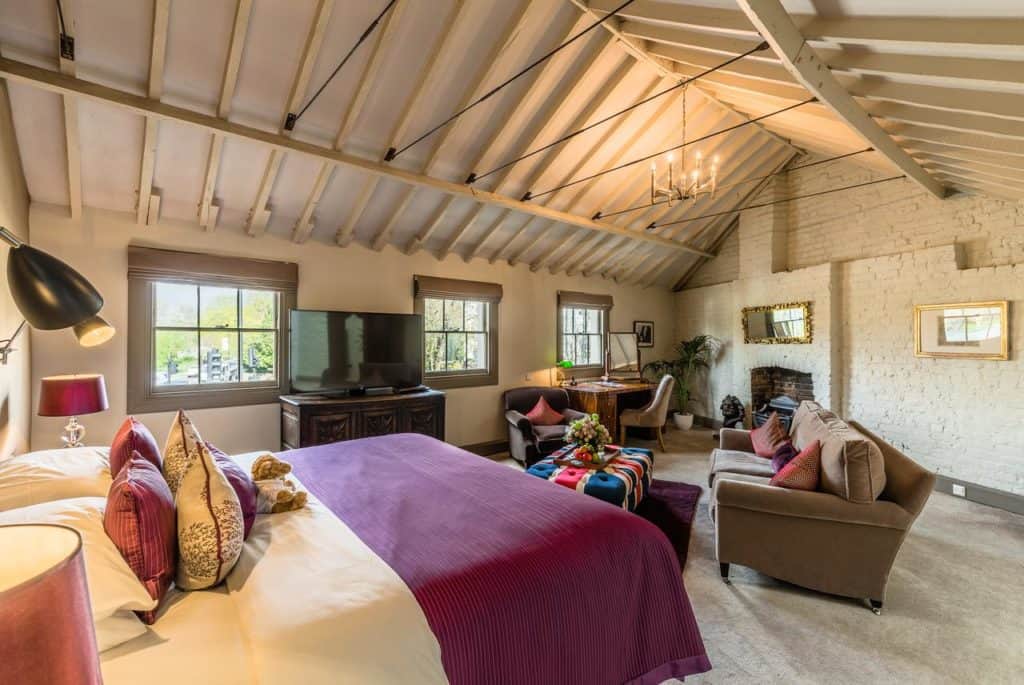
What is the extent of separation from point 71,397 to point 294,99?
2.29 metres

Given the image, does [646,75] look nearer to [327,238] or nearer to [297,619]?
[327,238]

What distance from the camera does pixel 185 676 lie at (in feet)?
3.25

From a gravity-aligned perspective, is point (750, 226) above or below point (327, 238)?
above

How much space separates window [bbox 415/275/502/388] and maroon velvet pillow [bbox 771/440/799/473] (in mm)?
3378

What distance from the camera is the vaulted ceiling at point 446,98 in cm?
231

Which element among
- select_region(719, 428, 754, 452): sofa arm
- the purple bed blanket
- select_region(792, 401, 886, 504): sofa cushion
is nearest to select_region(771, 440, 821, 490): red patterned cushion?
select_region(792, 401, 886, 504): sofa cushion

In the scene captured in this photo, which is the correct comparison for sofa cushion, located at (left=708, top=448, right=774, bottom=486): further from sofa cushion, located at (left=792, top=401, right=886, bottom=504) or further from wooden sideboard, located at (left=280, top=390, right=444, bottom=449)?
wooden sideboard, located at (left=280, top=390, right=444, bottom=449)

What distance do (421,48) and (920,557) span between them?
16.2 ft

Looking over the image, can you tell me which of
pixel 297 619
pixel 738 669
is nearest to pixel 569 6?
pixel 297 619

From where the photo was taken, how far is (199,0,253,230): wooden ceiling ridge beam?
8.34 ft

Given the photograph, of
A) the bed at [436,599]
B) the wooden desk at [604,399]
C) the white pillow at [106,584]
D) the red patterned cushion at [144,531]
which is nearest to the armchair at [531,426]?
the wooden desk at [604,399]

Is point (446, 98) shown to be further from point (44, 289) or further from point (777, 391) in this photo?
point (777, 391)

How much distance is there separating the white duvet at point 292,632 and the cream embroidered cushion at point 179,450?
1.42 ft

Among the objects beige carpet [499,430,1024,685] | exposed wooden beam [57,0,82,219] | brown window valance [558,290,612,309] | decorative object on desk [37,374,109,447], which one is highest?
exposed wooden beam [57,0,82,219]
